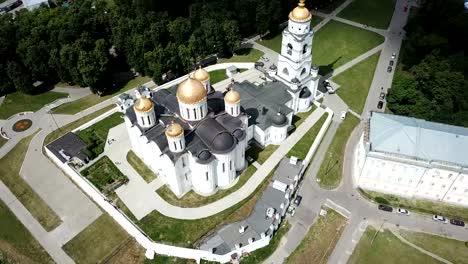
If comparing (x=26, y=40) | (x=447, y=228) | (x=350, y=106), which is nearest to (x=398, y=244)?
(x=447, y=228)

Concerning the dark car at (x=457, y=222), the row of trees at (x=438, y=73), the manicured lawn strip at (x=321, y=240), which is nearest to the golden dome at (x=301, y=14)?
the row of trees at (x=438, y=73)

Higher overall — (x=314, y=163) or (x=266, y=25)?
(x=266, y=25)

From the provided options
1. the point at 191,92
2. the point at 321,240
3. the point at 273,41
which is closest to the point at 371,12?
the point at 273,41

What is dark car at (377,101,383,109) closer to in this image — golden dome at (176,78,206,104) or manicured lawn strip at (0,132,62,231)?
golden dome at (176,78,206,104)

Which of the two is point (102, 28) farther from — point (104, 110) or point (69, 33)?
point (104, 110)

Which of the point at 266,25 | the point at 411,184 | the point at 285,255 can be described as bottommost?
the point at 285,255

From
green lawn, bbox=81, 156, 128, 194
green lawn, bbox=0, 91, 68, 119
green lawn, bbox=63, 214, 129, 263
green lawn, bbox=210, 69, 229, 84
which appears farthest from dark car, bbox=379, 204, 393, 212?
green lawn, bbox=0, 91, 68, 119

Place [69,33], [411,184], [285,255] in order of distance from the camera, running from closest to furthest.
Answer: [285,255] < [411,184] < [69,33]
